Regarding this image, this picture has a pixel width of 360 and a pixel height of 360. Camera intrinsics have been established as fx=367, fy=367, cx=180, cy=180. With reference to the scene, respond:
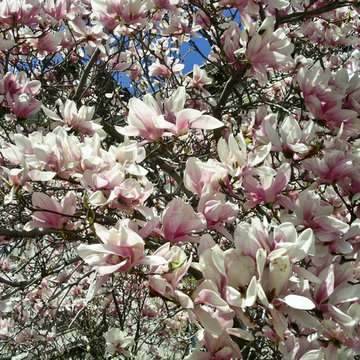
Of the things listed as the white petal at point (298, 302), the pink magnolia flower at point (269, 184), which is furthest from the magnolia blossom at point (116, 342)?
the white petal at point (298, 302)

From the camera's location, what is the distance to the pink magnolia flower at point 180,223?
1.04 m

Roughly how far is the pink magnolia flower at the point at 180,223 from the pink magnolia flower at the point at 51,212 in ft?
1.11

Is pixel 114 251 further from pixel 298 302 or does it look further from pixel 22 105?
pixel 22 105

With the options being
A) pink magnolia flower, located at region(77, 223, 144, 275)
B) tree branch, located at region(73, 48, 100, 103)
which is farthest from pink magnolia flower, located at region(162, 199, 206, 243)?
tree branch, located at region(73, 48, 100, 103)

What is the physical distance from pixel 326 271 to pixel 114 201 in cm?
64

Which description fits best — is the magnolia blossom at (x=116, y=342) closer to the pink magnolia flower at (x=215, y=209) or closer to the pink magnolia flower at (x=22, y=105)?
the pink magnolia flower at (x=22, y=105)

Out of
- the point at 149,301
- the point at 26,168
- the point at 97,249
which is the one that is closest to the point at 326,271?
the point at 97,249

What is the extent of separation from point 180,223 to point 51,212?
16.7 inches

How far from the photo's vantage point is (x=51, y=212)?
45.7 inches

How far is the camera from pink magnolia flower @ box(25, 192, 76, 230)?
1.15m

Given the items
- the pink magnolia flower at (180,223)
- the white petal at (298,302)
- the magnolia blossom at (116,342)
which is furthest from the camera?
the magnolia blossom at (116,342)

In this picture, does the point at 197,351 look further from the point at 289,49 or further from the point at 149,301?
the point at 149,301

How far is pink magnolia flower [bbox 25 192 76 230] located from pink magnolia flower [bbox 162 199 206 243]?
1.11 ft

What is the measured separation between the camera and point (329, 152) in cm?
128
